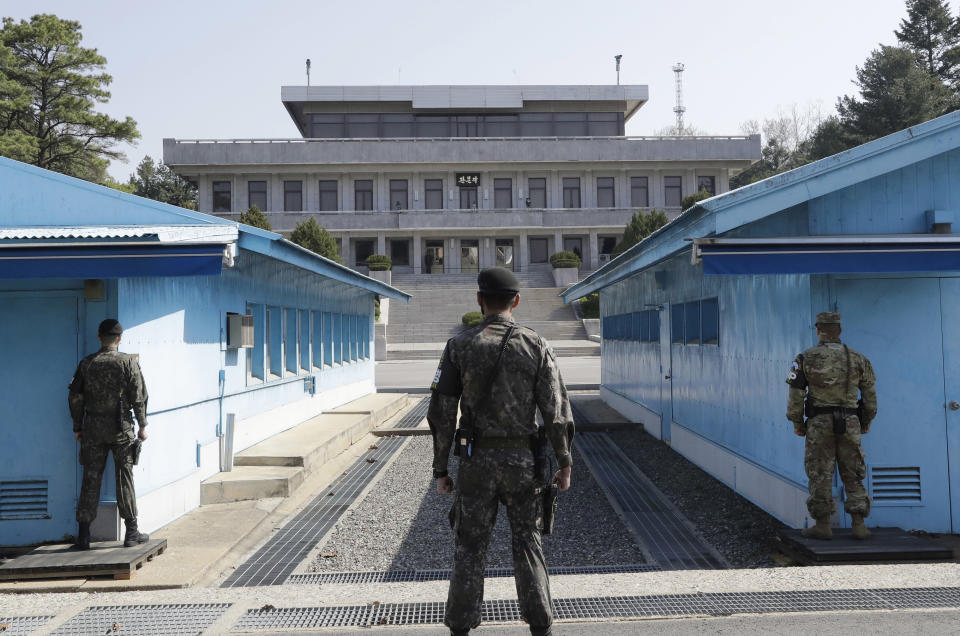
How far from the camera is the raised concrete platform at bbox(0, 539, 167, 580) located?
5.84 metres

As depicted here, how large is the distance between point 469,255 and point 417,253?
3.74 meters

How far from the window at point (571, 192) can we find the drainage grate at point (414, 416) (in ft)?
116

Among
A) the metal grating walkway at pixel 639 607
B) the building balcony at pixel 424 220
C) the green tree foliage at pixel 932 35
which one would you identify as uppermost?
the green tree foliage at pixel 932 35

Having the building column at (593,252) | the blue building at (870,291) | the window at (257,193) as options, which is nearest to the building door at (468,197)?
the building column at (593,252)

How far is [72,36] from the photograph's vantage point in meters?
41.4

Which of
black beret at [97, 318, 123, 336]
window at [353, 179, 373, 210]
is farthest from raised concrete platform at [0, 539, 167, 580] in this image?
window at [353, 179, 373, 210]

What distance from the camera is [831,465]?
20.6ft

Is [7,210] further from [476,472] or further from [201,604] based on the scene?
[476,472]

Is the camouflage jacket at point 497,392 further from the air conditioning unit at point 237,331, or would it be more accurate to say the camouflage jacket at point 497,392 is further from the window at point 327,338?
the window at point 327,338

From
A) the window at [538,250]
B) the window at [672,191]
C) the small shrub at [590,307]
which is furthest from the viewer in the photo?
the window at [672,191]

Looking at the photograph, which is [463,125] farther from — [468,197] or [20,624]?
[20,624]

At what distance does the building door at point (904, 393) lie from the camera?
22.7ft

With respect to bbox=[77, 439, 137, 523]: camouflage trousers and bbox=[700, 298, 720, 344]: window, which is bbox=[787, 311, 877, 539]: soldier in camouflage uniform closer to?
bbox=[700, 298, 720, 344]: window

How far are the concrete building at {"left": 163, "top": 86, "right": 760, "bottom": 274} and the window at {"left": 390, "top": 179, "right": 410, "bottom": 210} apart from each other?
0.24ft
